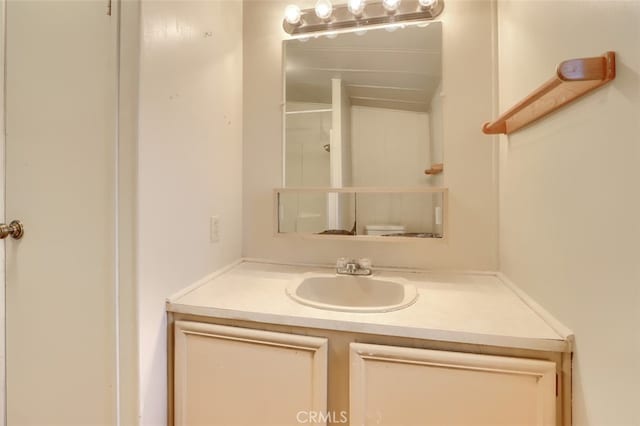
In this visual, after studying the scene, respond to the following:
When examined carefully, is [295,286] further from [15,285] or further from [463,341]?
[15,285]

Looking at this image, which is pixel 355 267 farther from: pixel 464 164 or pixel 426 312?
pixel 464 164

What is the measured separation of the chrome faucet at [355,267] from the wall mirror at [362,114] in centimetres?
18

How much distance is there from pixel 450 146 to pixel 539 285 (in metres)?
0.64

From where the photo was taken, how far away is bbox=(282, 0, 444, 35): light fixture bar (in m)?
1.19

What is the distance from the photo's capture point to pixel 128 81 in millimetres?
741

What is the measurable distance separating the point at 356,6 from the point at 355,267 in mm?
1131

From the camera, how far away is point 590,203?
1.85 ft

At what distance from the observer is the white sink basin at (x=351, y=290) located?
3.56ft

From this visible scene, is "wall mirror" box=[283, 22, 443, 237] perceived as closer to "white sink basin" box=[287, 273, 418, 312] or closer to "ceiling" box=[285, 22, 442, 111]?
"ceiling" box=[285, 22, 442, 111]

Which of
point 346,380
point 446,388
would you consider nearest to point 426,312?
point 446,388

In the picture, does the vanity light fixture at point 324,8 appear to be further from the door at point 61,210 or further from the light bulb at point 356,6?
the door at point 61,210

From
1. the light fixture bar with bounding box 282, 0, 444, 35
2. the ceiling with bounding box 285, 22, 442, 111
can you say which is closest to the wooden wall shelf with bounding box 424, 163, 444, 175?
the ceiling with bounding box 285, 22, 442, 111

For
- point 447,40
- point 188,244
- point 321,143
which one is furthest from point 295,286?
point 447,40

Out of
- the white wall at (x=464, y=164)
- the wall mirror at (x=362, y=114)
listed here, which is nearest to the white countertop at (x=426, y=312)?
the white wall at (x=464, y=164)
